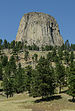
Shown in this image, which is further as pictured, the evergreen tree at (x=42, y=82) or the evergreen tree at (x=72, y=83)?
the evergreen tree at (x=42, y=82)

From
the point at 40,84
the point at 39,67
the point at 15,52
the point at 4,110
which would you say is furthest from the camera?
the point at 15,52

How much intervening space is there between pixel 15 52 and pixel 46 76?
150m

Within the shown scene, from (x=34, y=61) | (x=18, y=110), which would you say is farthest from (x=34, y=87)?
(x=34, y=61)

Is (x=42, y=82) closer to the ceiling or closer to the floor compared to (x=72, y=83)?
closer to the ceiling

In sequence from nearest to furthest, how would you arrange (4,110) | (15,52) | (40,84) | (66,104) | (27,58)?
(4,110), (66,104), (40,84), (27,58), (15,52)

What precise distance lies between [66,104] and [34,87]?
32.2ft

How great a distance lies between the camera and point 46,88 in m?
42.8

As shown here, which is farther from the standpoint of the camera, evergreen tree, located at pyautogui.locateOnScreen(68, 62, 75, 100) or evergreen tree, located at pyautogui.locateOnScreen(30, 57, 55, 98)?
evergreen tree, located at pyautogui.locateOnScreen(30, 57, 55, 98)

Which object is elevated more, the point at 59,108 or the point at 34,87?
the point at 34,87

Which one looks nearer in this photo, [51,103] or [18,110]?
[18,110]

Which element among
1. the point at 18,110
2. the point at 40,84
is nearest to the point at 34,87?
the point at 40,84

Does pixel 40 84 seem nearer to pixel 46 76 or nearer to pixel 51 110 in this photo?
pixel 46 76

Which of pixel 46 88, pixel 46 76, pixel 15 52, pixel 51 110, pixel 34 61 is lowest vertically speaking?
pixel 51 110

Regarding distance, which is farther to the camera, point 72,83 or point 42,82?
point 42,82
